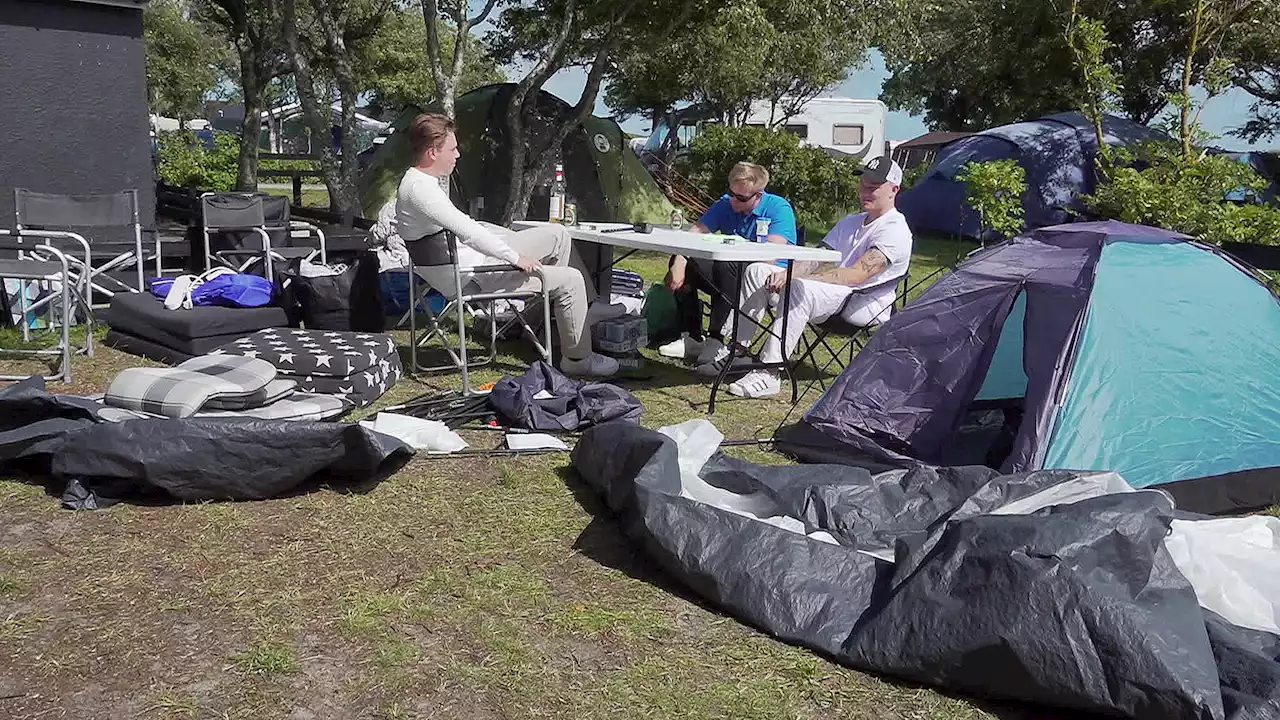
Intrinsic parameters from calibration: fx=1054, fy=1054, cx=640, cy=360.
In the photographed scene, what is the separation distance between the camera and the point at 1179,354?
12.3 ft

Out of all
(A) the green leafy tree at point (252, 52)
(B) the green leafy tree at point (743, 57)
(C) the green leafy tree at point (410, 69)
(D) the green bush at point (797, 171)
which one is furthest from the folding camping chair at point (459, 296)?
(C) the green leafy tree at point (410, 69)

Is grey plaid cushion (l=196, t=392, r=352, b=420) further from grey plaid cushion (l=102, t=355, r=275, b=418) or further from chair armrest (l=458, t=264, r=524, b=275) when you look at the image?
chair armrest (l=458, t=264, r=524, b=275)

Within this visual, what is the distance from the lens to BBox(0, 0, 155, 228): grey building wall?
670 cm

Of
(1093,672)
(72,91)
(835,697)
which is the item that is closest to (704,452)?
(835,697)

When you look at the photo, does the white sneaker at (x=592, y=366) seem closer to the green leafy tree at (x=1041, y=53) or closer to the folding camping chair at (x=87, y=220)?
the folding camping chair at (x=87, y=220)

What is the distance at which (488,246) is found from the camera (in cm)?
482

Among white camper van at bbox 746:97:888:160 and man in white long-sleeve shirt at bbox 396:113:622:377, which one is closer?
man in white long-sleeve shirt at bbox 396:113:622:377

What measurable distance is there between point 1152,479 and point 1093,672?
5.34ft

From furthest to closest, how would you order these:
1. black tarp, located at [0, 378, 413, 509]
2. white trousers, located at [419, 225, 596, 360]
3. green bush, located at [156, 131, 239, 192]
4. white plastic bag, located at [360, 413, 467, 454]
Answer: green bush, located at [156, 131, 239, 192]
white trousers, located at [419, 225, 596, 360]
white plastic bag, located at [360, 413, 467, 454]
black tarp, located at [0, 378, 413, 509]

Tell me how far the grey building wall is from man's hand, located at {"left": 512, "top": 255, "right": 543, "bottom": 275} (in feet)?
11.3

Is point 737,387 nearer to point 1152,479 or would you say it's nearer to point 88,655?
point 1152,479

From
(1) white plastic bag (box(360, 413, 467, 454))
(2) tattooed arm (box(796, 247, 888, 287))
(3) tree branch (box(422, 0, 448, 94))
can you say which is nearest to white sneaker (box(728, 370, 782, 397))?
(2) tattooed arm (box(796, 247, 888, 287))

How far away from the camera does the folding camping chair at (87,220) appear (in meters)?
5.97

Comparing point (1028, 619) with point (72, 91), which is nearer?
point (1028, 619)
